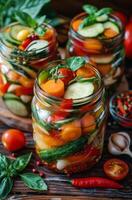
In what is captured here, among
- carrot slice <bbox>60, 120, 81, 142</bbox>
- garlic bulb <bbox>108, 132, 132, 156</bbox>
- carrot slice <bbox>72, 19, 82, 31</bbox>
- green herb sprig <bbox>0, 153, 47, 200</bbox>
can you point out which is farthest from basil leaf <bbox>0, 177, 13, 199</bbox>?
carrot slice <bbox>72, 19, 82, 31</bbox>

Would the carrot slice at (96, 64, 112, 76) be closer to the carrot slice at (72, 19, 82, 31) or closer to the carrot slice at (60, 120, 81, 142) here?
the carrot slice at (72, 19, 82, 31)

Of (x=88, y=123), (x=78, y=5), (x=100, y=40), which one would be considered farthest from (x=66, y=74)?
(x=78, y=5)

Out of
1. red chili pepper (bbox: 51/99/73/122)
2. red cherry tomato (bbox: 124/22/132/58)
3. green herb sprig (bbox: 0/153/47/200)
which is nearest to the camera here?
red chili pepper (bbox: 51/99/73/122)

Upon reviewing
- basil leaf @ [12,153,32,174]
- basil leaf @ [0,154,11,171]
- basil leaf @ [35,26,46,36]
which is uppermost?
basil leaf @ [35,26,46,36]

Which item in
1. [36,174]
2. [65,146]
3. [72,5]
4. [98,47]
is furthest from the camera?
[72,5]

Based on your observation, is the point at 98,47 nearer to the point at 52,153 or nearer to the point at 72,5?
the point at 52,153

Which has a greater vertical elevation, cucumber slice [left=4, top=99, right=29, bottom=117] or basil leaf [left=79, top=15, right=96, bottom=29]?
basil leaf [left=79, top=15, right=96, bottom=29]

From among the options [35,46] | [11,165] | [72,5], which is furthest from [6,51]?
[72,5]

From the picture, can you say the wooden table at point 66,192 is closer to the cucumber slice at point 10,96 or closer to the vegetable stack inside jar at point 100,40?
the cucumber slice at point 10,96
